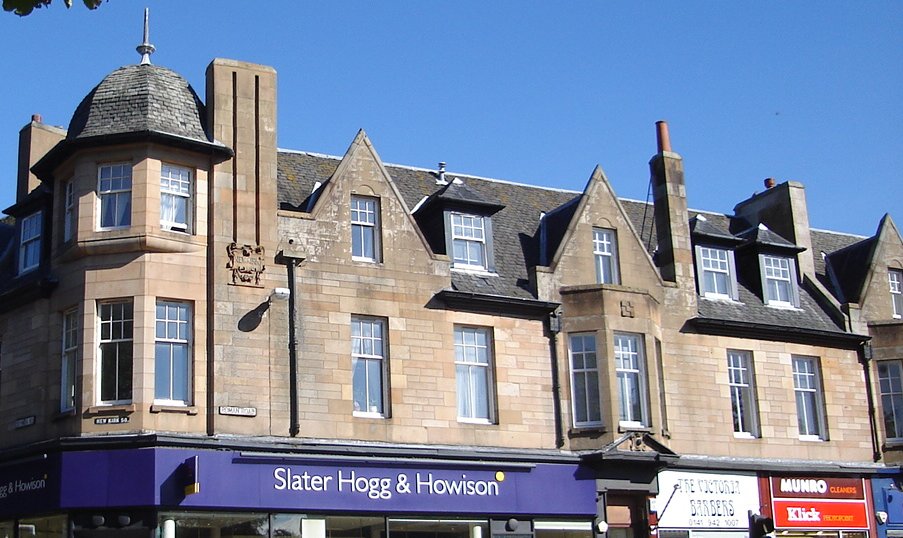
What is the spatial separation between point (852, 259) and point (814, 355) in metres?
4.66

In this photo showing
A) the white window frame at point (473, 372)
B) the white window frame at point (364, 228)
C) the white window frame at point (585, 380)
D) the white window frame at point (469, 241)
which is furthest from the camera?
the white window frame at point (469, 241)

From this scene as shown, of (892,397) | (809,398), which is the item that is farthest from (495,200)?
(892,397)

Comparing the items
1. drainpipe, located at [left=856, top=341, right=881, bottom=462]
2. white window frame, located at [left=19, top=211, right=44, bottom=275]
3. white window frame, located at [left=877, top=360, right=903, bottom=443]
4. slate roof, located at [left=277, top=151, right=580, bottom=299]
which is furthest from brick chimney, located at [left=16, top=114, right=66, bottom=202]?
white window frame, located at [left=877, top=360, right=903, bottom=443]

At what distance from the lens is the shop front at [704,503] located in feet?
91.9

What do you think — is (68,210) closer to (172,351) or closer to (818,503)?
(172,351)

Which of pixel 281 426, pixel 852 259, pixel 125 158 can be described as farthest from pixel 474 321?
pixel 852 259

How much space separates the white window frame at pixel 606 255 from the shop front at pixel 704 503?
496 centimetres

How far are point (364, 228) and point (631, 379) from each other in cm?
746

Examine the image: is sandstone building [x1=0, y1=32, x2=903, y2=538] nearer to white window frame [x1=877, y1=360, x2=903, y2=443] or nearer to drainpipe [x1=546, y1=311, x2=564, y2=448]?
drainpipe [x1=546, y1=311, x2=564, y2=448]

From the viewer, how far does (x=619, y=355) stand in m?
28.0

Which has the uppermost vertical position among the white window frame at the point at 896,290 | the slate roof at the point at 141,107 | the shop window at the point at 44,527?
the slate roof at the point at 141,107

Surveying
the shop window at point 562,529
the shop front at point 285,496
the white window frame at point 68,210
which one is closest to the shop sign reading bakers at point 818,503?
the shop window at point 562,529

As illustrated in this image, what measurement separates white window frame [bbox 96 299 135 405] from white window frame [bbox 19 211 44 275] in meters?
3.42

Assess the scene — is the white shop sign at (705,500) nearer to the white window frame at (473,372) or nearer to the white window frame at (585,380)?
the white window frame at (585,380)
